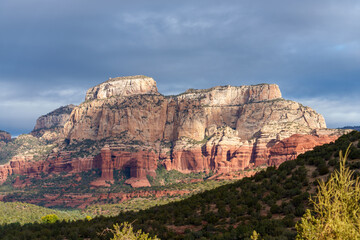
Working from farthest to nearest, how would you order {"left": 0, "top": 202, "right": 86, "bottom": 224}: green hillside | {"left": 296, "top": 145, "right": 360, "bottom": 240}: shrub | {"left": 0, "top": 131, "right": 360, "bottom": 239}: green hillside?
{"left": 0, "top": 202, "right": 86, "bottom": 224}: green hillside < {"left": 0, "top": 131, "right": 360, "bottom": 239}: green hillside < {"left": 296, "top": 145, "right": 360, "bottom": 240}: shrub

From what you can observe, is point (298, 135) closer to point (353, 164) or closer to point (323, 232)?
point (353, 164)

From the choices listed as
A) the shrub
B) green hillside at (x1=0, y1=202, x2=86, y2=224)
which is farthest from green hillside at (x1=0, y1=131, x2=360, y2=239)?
green hillside at (x1=0, y1=202, x2=86, y2=224)

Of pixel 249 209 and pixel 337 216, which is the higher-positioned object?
pixel 337 216

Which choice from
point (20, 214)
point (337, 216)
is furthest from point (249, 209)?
point (20, 214)

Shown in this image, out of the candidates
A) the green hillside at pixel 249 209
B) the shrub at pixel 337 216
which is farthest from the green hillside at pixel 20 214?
the shrub at pixel 337 216

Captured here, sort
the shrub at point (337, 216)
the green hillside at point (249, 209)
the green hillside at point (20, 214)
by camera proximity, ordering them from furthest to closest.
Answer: the green hillside at point (20, 214) < the green hillside at point (249, 209) < the shrub at point (337, 216)

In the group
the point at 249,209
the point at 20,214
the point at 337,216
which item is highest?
the point at 337,216

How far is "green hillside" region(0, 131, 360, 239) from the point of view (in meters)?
Answer: 30.9

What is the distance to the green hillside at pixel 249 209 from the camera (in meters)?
30.9

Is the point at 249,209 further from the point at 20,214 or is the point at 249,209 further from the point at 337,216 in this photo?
the point at 20,214

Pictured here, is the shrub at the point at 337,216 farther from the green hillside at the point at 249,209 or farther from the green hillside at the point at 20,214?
the green hillside at the point at 20,214

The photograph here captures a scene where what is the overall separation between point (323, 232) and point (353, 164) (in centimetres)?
2516

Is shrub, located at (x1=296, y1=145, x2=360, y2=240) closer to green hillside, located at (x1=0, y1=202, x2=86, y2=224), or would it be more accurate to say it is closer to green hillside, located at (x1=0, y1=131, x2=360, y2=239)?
green hillside, located at (x1=0, y1=131, x2=360, y2=239)

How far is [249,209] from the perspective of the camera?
3625cm
